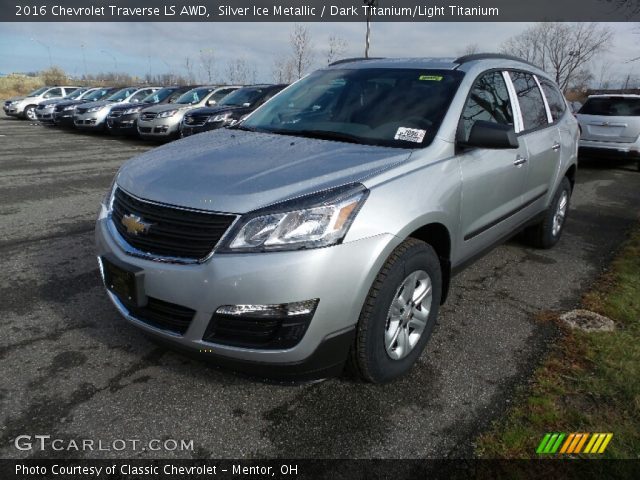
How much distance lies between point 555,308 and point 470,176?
1.44m

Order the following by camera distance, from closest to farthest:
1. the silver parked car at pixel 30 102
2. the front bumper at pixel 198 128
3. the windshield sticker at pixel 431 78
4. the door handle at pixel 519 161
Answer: the windshield sticker at pixel 431 78 < the door handle at pixel 519 161 < the front bumper at pixel 198 128 < the silver parked car at pixel 30 102

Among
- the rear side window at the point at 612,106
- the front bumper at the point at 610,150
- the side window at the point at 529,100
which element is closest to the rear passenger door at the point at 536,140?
the side window at the point at 529,100

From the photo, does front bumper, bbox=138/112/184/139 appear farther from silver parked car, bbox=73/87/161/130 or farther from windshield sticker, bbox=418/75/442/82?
windshield sticker, bbox=418/75/442/82

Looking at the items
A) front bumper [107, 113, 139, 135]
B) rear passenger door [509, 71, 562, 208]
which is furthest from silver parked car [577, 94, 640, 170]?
front bumper [107, 113, 139, 135]

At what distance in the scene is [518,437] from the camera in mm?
2193

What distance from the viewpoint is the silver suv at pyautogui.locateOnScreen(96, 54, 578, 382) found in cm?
203

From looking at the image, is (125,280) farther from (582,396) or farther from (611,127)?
(611,127)

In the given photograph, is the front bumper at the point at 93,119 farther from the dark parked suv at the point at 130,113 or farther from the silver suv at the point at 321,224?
the silver suv at the point at 321,224

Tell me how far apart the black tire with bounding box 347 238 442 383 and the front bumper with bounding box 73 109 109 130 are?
1562 centimetres

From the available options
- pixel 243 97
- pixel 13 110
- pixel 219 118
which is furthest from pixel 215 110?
pixel 13 110

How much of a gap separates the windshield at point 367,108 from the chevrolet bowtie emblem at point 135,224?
125 cm

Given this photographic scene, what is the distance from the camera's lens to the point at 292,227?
2.04m

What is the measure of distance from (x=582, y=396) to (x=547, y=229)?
2547mm

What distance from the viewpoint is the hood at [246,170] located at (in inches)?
83.8
